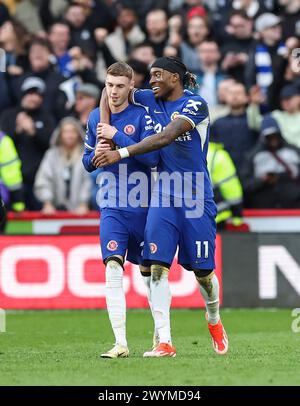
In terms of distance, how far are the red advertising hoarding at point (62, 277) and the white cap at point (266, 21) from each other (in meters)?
4.03

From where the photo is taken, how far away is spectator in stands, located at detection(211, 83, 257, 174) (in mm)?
16688

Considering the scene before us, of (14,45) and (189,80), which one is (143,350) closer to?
(189,80)

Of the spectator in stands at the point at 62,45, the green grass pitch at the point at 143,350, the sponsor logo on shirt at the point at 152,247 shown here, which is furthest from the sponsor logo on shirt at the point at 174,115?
the spectator in stands at the point at 62,45

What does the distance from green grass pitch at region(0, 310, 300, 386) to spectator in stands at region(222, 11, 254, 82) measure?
4.29 m

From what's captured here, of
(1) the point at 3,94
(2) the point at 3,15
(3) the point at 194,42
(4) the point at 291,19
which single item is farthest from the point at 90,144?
(2) the point at 3,15

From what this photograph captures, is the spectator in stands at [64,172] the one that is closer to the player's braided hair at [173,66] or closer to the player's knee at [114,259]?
the player's braided hair at [173,66]

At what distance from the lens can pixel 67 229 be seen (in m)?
16.3

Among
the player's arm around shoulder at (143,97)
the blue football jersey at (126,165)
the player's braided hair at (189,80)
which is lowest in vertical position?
the blue football jersey at (126,165)

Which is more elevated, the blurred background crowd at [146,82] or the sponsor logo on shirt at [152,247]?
the blurred background crowd at [146,82]

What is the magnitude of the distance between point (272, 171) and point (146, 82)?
6.81ft

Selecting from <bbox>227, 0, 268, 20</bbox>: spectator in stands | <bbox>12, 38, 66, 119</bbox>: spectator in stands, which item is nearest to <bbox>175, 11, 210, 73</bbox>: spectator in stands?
<bbox>227, 0, 268, 20</bbox>: spectator in stands

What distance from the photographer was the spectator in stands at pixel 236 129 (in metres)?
16.7

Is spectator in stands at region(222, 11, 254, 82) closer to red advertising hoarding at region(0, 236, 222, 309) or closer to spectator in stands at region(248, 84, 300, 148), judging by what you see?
spectator in stands at region(248, 84, 300, 148)
